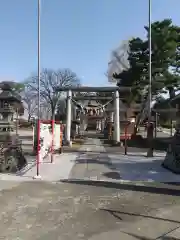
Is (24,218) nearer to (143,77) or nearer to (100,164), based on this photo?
(100,164)

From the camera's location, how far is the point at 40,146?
12289 mm

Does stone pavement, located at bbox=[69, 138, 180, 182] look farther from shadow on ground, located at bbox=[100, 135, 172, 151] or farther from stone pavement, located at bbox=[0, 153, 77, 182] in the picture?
shadow on ground, located at bbox=[100, 135, 172, 151]

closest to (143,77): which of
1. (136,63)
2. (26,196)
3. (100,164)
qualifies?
(136,63)

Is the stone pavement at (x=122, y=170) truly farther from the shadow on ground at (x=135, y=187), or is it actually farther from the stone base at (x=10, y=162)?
the stone base at (x=10, y=162)

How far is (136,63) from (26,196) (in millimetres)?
28944

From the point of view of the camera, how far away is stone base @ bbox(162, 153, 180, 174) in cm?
1253

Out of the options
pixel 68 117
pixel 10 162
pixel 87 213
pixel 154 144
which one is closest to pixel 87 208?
pixel 87 213

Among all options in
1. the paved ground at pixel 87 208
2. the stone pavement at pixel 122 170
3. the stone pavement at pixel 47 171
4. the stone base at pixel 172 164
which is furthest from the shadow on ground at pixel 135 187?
the stone base at pixel 172 164

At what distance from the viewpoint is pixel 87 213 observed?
23.0 feet

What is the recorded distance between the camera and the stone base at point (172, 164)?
1253 centimetres

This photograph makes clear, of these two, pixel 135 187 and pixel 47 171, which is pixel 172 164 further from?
pixel 47 171

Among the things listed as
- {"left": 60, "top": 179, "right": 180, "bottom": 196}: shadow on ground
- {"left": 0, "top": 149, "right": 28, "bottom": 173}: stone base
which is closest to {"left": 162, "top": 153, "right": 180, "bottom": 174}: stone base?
{"left": 60, "top": 179, "right": 180, "bottom": 196}: shadow on ground

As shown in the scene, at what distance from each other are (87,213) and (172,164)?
6752 mm

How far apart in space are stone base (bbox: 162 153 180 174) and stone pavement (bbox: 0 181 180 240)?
117 inches
